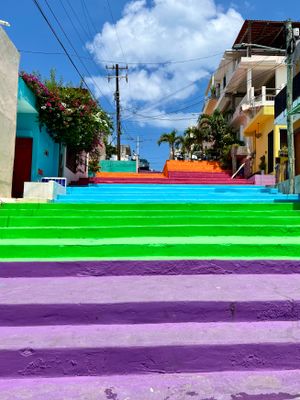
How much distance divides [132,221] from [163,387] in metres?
3.13

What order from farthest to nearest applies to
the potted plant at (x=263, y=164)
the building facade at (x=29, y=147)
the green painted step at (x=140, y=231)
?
1. the potted plant at (x=263, y=164)
2. the building facade at (x=29, y=147)
3. the green painted step at (x=140, y=231)

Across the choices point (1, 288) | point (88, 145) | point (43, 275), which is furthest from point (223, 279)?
point (88, 145)

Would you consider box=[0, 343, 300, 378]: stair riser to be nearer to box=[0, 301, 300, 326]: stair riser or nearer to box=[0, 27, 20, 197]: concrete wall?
box=[0, 301, 300, 326]: stair riser

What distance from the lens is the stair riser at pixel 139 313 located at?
9.30ft

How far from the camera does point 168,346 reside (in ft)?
8.26

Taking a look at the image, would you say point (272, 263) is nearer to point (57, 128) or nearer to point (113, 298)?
point (113, 298)

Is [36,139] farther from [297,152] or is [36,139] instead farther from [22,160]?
[297,152]

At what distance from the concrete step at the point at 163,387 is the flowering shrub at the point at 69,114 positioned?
10049 millimetres

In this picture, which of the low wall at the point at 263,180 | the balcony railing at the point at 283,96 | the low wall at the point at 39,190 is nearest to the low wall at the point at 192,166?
the low wall at the point at 263,180

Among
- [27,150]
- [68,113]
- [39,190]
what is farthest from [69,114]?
[39,190]

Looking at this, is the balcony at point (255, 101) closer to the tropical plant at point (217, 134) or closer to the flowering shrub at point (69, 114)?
the tropical plant at point (217, 134)

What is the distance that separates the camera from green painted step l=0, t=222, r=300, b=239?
4.58m

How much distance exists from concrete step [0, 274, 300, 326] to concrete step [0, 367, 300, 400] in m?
0.47

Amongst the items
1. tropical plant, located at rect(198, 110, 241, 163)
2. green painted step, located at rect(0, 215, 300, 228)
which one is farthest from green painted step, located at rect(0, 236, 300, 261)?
tropical plant, located at rect(198, 110, 241, 163)
